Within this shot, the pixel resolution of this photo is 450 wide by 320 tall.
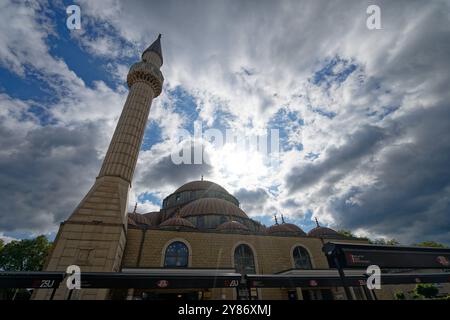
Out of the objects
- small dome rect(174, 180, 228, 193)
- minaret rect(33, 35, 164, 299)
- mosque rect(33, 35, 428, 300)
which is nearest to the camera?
minaret rect(33, 35, 164, 299)

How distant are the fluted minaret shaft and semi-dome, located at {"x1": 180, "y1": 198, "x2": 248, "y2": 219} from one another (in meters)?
7.91

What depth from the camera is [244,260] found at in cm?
1733

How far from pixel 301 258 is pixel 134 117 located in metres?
19.2

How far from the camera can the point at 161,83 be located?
75.2ft

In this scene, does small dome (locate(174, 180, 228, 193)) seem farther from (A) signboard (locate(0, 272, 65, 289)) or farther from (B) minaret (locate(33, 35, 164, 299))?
(A) signboard (locate(0, 272, 65, 289))

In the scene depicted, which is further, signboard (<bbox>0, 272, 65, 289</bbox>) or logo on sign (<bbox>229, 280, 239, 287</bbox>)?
logo on sign (<bbox>229, 280, 239, 287</bbox>)

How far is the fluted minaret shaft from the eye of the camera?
16.3m

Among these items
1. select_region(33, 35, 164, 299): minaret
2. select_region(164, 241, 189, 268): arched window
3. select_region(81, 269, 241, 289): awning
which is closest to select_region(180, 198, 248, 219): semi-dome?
select_region(164, 241, 189, 268): arched window

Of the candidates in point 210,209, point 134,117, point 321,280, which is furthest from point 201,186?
point 321,280

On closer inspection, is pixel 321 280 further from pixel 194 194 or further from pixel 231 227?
pixel 194 194

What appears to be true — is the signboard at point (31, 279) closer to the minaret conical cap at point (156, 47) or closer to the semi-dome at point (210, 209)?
the semi-dome at point (210, 209)

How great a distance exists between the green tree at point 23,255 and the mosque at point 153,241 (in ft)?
73.5
